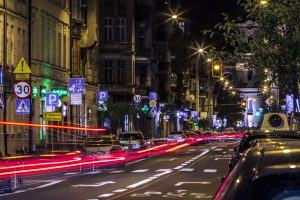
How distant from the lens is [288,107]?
65938 mm

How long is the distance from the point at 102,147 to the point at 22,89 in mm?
7071

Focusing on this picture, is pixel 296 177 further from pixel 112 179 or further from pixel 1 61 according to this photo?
pixel 1 61

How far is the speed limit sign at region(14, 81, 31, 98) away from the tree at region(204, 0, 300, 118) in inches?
346

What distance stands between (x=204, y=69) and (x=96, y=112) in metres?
108

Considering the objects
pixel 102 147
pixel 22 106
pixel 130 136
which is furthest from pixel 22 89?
pixel 130 136

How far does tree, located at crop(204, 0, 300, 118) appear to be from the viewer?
23.2m

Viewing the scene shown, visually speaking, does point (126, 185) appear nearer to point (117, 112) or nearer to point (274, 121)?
point (274, 121)

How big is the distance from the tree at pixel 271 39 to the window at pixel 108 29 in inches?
2091

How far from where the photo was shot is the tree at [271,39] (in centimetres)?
2325

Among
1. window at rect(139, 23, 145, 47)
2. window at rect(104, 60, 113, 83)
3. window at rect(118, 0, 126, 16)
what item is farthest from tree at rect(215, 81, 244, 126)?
window at rect(104, 60, 113, 83)

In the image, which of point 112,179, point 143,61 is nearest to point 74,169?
point 112,179

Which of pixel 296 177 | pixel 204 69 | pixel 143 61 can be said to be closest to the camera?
pixel 296 177

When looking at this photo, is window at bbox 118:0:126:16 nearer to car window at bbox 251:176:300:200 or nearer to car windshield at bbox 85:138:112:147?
car windshield at bbox 85:138:112:147

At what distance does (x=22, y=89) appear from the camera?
96.3ft
